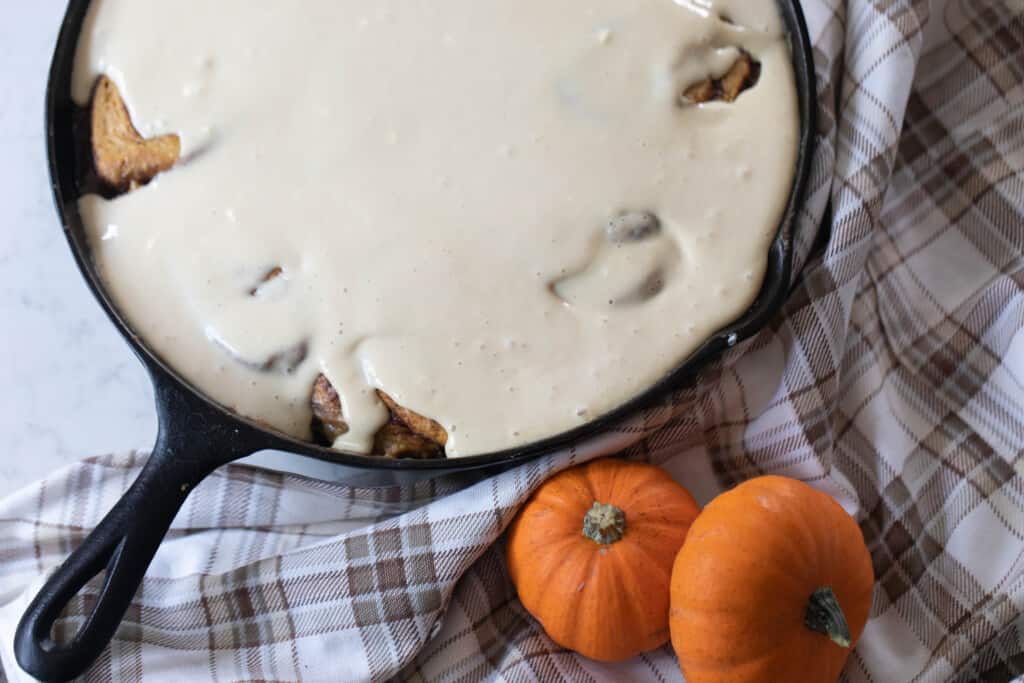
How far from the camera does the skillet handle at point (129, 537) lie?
126cm

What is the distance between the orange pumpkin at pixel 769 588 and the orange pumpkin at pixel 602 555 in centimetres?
5

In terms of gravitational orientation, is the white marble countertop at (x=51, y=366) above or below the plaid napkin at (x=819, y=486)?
above

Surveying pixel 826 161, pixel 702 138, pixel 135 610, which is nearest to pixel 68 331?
pixel 135 610

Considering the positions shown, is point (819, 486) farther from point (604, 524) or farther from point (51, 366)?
point (51, 366)

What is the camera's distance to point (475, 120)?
1427mm

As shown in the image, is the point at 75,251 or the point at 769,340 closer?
the point at 75,251

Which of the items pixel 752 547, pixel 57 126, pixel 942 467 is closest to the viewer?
pixel 752 547

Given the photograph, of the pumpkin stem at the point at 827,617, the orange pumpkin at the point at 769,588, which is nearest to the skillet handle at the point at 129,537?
the orange pumpkin at the point at 769,588

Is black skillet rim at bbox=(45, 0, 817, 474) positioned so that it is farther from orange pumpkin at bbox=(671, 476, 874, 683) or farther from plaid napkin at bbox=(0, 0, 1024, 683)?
orange pumpkin at bbox=(671, 476, 874, 683)

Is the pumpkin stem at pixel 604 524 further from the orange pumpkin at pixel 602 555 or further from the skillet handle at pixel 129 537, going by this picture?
the skillet handle at pixel 129 537

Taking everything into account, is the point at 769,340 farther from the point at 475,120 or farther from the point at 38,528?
the point at 38,528

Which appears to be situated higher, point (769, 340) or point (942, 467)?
point (769, 340)

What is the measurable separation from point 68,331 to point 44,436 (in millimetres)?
169

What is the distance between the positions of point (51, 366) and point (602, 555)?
0.92m
